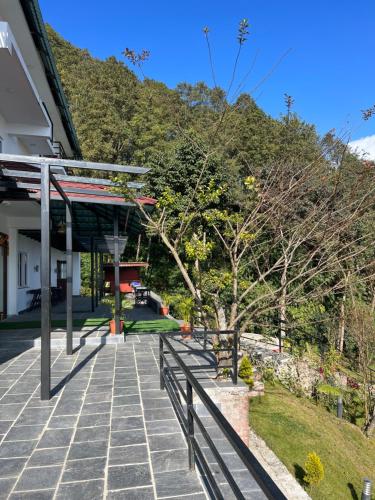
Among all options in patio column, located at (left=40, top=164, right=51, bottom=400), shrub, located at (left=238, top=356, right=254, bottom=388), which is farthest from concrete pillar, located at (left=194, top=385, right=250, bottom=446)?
shrub, located at (left=238, top=356, right=254, bottom=388)

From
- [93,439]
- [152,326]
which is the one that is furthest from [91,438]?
[152,326]

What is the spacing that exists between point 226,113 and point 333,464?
6.78 metres

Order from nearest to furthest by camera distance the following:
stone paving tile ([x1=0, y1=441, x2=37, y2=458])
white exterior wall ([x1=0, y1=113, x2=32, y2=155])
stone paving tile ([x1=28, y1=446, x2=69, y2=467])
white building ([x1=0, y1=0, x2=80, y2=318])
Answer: stone paving tile ([x1=28, y1=446, x2=69, y2=467]), stone paving tile ([x1=0, y1=441, x2=37, y2=458]), white building ([x1=0, y1=0, x2=80, y2=318]), white exterior wall ([x1=0, y1=113, x2=32, y2=155])

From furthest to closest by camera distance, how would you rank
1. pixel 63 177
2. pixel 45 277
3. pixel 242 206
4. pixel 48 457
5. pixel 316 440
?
pixel 242 206 → pixel 316 440 → pixel 63 177 → pixel 45 277 → pixel 48 457

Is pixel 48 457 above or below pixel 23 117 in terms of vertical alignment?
below

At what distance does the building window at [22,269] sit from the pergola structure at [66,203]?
0.83 metres

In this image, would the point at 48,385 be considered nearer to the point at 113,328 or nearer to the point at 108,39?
the point at 113,328

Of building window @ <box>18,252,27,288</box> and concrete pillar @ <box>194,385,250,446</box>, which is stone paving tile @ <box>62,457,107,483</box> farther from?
building window @ <box>18,252,27,288</box>

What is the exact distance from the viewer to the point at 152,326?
1034cm

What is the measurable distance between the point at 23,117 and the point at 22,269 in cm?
578

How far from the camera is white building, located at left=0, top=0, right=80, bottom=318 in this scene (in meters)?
7.03

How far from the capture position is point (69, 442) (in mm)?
3387

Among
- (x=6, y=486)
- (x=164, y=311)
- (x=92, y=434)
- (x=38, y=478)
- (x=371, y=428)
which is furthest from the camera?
(x=164, y=311)

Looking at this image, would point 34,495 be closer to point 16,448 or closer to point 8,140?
point 16,448
